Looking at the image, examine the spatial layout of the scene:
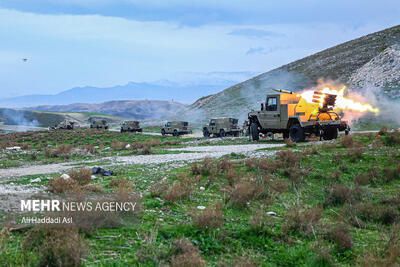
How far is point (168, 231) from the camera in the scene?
7.23 m

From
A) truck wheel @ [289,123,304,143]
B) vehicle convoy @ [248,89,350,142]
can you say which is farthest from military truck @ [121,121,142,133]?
truck wheel @ [289,123,304,143]

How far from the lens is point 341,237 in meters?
7.13

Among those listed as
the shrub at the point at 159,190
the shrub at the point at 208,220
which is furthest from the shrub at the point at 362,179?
the shrub at the point at 208,220

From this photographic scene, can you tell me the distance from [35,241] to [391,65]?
64582 mm

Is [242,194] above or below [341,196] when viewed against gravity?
above

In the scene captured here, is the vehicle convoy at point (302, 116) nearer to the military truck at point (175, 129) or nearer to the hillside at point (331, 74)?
the military truck at point (175, 129)

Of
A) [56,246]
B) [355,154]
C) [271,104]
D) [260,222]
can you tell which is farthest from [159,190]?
[271,104]

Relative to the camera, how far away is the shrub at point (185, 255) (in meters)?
5.58

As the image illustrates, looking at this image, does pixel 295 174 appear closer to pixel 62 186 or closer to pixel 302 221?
pixel 302 221

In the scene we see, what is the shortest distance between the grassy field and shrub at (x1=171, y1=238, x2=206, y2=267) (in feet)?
0.05

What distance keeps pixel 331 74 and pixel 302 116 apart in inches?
2184

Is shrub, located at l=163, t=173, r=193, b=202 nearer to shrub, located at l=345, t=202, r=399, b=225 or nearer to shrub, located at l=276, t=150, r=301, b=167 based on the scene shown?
shrub, located at l=345, t=202, r=399, b=225

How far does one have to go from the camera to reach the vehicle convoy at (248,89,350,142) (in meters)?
23.4

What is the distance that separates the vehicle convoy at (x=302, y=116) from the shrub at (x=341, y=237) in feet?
53.3
